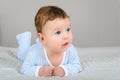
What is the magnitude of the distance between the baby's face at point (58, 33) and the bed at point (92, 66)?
142 mm

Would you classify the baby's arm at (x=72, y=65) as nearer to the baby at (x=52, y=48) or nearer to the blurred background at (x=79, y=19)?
the baby at (x=52, y=48)

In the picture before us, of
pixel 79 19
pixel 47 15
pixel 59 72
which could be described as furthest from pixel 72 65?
pixel 79 19

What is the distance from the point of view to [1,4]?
265 centimetres

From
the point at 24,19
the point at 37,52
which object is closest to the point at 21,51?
the point at 37,52

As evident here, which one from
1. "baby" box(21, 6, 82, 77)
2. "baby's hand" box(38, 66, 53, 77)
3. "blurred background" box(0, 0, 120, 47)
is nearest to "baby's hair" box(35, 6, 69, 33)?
"baby" box(21, 6, 82, 77)

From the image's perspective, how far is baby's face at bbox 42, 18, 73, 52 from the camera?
0.98 metres

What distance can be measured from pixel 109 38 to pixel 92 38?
0.61 ft

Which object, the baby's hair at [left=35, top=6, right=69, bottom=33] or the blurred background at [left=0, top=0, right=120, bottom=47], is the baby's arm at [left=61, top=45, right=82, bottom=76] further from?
the blurred background at [left=0, top=0, right=120, bottom=47]

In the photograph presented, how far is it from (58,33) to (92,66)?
344 mm

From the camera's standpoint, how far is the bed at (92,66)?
3.15 feet

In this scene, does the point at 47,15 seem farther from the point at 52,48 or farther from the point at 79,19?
the point at 79,19

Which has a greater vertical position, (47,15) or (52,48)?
(47,15)

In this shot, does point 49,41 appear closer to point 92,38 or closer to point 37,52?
point 37,52

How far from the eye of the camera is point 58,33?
99 centimetres
